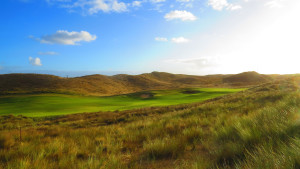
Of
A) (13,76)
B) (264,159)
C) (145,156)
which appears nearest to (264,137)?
(264,159)

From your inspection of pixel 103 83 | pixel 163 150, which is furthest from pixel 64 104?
pixel 103 83

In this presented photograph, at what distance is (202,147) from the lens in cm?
409

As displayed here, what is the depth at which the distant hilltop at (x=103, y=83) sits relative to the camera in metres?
56.2

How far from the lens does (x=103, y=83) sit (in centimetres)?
8694

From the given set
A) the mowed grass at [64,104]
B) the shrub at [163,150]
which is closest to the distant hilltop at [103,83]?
the mowed grass at [64,104]

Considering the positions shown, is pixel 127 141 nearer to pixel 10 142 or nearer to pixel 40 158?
pixel 40 158

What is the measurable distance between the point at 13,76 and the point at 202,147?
84.4 m

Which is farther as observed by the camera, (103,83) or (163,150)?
(103,83)

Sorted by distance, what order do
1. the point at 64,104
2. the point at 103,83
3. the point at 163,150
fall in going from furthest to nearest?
1. the point at 103,83
2. the point at 64,104
3. the point at 163,150

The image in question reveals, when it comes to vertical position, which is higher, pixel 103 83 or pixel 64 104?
pixel 103 83

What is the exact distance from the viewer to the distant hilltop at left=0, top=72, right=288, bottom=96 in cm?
5622

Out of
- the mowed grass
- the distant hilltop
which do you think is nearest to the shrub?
the mowed grass

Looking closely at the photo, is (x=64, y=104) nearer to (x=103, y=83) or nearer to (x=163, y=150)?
(x=163, y=150)

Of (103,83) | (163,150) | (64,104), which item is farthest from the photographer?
(103,83)
